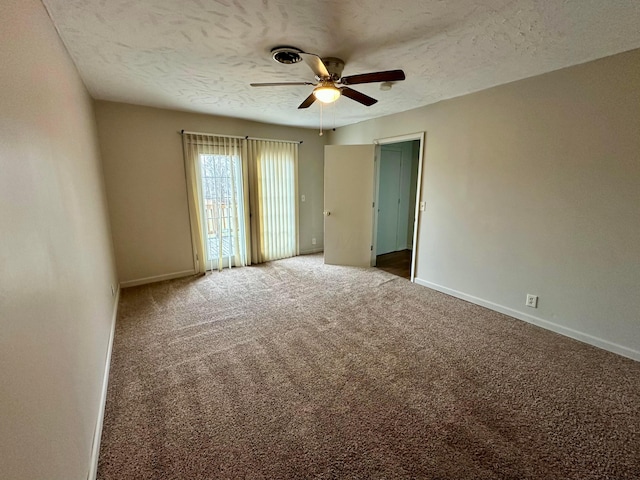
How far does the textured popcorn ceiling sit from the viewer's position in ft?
5.44

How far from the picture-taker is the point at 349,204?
15.8ft

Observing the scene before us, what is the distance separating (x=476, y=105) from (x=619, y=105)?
119 centimetres

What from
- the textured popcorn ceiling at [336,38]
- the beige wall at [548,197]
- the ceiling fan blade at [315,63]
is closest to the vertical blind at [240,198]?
the textured popcorn ceiling at [336,38]

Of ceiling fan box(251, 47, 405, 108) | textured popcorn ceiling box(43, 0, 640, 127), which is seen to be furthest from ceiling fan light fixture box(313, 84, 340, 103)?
textured popcorn ceiling box(43, 0, 640, 127)

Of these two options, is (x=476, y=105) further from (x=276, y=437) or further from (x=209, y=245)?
(x=209, y=245)

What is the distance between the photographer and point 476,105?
10.3 feet

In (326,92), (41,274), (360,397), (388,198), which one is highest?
(326,92)

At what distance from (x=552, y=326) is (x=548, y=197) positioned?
1.25 m

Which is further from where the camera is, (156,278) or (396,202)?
(396,202)

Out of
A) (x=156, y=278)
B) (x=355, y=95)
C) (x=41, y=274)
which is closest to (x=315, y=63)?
(x=355, y=95)

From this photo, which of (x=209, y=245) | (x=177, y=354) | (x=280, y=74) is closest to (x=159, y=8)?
(x=280, y=74)

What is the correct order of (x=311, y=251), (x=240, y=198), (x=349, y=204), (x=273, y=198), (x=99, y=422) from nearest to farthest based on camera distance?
(x=99, y=422) → (x=240, y=198) → (x=349, y=204) → (x=273, y=198) → (x=311, y=251)

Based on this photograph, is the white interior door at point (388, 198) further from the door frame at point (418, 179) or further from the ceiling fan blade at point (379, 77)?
the ceiling fan blade at point (379, 77)

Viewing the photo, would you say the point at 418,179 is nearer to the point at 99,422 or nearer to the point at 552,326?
the point at 552,326
